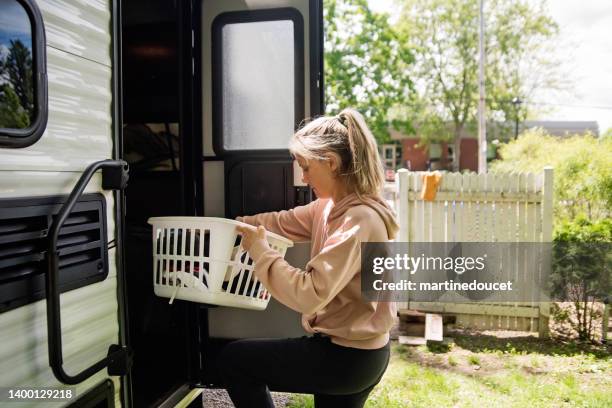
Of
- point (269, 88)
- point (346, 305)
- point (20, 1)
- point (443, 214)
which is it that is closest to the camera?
point (20, 1)

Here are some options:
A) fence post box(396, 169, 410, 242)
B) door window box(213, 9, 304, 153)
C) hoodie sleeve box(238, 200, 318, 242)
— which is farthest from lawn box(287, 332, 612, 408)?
door window box(213, 9, 304, 153)

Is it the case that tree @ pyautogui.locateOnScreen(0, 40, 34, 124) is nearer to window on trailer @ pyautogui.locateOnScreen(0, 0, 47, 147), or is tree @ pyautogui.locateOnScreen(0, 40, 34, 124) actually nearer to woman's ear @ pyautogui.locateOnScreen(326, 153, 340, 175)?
window on trailer @ pyautogui.locateOnScreen(0, 0, 47, 147)

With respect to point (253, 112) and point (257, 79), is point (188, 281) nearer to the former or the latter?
point (253, 112)

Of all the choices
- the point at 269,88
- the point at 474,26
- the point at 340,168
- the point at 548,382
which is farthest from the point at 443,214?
the point at 474,26

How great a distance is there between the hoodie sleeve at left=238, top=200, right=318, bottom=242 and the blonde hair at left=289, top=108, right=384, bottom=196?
21.3 inches

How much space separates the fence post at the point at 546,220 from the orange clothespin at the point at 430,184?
1010 millimetres

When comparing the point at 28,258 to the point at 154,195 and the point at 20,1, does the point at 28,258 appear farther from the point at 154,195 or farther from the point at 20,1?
the point at 154,195

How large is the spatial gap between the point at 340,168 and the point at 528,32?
29.9 metres

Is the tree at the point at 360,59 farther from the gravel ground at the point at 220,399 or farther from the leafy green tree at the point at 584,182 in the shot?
the gravel ground at the point at 220,399

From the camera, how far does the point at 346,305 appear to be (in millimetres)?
2029

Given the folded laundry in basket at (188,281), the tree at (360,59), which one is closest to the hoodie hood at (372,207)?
the folded laundry in basket at (188,281)

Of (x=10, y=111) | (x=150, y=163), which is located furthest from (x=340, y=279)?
(x=150, y=163)

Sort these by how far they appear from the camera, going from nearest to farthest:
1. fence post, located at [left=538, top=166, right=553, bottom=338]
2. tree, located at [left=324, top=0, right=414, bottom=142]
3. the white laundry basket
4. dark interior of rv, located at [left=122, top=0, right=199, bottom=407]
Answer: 1. the white laundry basket
2. dark interior of rv, located at [left=122, top=0, right=199, bottom=407]
3. fence post, located at [left=538, top=166, right=553, bottom=338]
4. tree, located at [left=324, top=0, right=414, bottom=142]

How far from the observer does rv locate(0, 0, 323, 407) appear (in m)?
1.54
